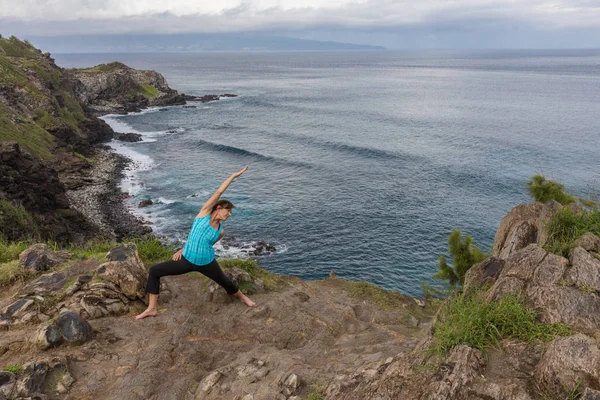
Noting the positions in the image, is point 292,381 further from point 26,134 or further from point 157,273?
point 26,134

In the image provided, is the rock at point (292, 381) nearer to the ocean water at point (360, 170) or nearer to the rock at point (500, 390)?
the rock at point (500, 390)

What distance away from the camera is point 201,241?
28.3ft

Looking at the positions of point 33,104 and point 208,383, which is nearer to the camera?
point 208,383

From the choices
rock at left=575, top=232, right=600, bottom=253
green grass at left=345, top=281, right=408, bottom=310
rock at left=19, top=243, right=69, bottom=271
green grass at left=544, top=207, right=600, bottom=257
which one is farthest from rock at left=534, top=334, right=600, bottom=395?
rock at left=19, top=243, right=69, bottom=271

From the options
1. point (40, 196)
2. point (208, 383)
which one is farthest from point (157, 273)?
point (40, 196)

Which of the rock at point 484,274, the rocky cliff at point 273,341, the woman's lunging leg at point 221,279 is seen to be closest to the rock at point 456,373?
the rocky cliff at point 273,341

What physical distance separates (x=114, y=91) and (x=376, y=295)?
390 feet

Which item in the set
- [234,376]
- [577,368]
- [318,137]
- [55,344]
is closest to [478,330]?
[577,368]

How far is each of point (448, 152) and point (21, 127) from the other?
A: 204 feet

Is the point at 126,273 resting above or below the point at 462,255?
above

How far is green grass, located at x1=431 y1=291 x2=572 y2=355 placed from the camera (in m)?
5.68

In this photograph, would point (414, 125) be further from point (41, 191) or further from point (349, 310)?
point (349, 310)

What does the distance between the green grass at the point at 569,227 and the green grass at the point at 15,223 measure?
25.0 m

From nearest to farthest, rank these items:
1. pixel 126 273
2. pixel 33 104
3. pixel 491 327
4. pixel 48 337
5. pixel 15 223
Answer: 1. pixel 491 327
2. pixel 48 337
3. pixel 126 273
4. pixel 15 223
5. pixel 33 104
